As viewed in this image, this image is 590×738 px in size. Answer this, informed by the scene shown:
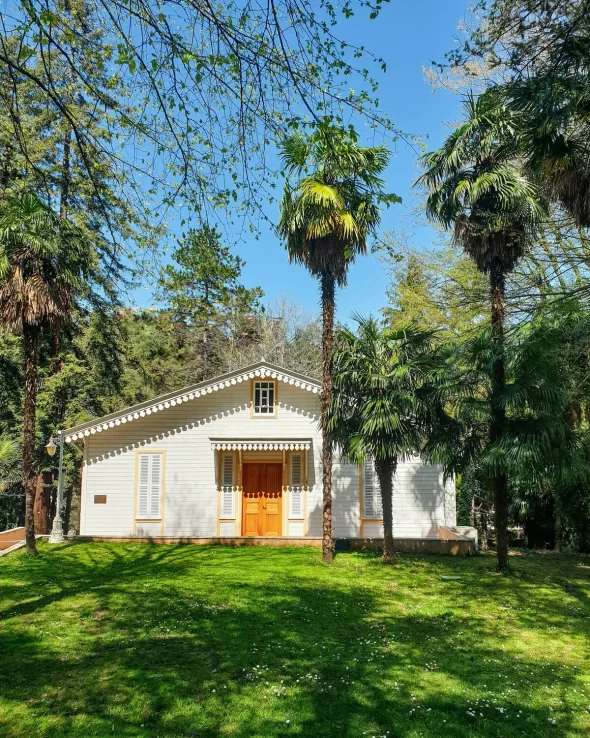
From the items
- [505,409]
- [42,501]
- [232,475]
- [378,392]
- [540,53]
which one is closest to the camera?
[540,53]

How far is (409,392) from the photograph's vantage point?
1323 centimetres

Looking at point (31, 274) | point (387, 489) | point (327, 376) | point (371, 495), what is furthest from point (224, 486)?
point (31, 274)

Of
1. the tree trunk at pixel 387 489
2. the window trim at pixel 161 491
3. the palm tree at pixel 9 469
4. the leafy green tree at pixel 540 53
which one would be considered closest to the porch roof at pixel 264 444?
the window trim at pixel 161 491

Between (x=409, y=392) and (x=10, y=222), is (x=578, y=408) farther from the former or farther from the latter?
(x=10, y=222)

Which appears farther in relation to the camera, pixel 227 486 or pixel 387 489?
pixel 227 486

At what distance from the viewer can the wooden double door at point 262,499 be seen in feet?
60.8

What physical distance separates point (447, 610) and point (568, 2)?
9.31 metres

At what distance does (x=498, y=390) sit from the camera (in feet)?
40.6

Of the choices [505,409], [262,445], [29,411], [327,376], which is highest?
[327,376]

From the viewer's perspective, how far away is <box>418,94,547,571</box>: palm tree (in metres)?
12.2

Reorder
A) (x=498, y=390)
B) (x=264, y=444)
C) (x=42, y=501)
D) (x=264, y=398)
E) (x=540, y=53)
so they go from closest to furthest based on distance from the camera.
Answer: (x=540, y=53), (x=498, y=390), (x=264, y=444), (x=264, y=398), (x=42, y=501)

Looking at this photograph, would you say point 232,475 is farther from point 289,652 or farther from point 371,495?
point 289,652

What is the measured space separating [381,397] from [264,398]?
6393 millimetres

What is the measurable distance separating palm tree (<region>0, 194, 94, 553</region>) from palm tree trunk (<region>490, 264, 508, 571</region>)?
10081mm
